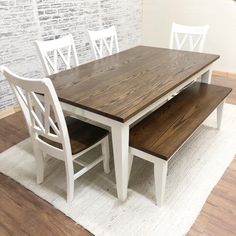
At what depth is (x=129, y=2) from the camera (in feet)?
13.4

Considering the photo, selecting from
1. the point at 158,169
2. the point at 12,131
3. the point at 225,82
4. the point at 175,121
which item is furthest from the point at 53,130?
the point at 225,82

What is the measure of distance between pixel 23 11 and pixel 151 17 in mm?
2290

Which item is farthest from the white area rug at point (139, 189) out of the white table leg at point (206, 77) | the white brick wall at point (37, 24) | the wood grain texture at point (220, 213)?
the white brick wall at point (37, 24)

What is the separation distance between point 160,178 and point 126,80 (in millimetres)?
698

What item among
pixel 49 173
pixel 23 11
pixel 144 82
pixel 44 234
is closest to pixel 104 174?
pixel 49 173

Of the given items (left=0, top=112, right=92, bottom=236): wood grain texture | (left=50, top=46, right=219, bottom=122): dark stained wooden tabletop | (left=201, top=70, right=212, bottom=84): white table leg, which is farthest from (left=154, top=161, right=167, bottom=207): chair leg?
(left=201, top=70, right=212, bottom=84): white table leg

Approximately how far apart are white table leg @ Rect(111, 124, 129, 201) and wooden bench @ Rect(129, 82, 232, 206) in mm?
95

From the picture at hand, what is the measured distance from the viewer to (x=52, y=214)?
5.29 feet

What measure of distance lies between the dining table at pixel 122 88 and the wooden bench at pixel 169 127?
4.2 inches

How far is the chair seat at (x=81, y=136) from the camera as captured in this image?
158cm

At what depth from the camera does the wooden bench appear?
1.49 metres

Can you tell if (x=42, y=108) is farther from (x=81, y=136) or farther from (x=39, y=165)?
(x=39, y=165)

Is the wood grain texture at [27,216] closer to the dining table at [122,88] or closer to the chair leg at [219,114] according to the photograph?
the dining table at [122,88]

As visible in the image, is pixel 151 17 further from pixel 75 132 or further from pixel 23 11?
pixel 75 132
